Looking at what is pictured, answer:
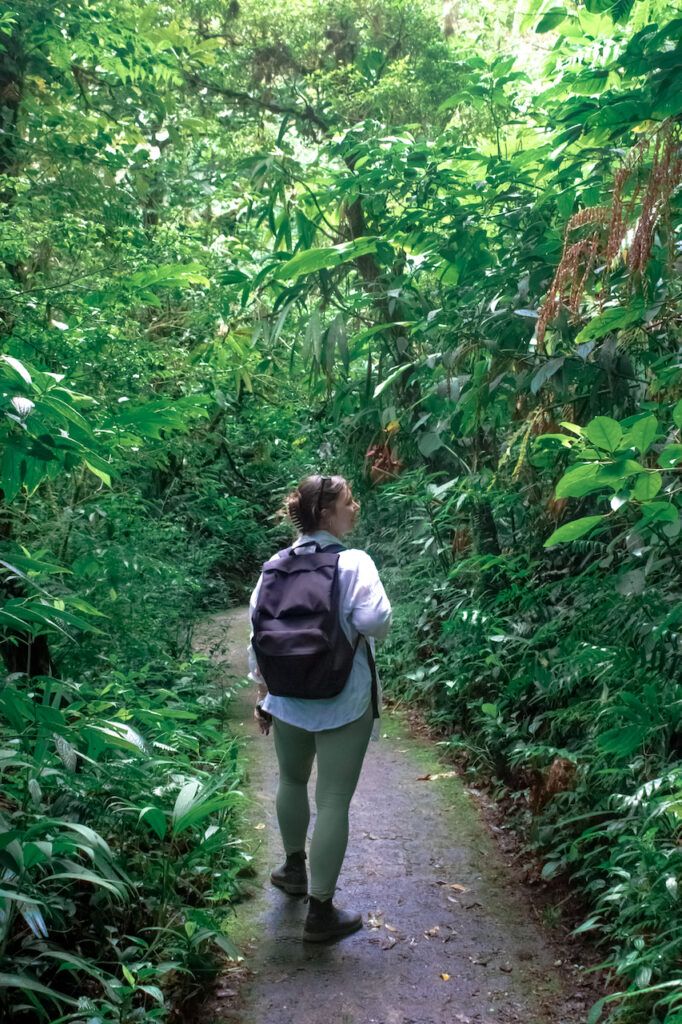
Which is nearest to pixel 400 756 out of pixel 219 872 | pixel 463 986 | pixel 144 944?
pixel 219 872

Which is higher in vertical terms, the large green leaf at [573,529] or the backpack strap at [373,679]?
the large green leaf at [573,529]

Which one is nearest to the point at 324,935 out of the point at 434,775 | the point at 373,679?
the point at 373,679

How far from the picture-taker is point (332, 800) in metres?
3.47

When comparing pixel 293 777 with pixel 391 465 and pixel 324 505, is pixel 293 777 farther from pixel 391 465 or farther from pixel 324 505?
pixel 391 465

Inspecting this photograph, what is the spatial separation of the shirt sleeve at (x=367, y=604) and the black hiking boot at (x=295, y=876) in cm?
116

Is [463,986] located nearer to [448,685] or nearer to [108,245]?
[448,685]

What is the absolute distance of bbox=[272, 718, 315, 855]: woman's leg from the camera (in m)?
3.61

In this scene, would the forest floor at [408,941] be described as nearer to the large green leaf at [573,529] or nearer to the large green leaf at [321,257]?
the large green leaf at [573,529]

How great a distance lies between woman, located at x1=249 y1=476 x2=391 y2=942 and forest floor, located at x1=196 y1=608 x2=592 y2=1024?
196 millimetres

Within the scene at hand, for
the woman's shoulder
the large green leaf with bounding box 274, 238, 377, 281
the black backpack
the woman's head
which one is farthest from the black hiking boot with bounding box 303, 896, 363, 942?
the large green leaf with bounding box 274, 238, 377, 281

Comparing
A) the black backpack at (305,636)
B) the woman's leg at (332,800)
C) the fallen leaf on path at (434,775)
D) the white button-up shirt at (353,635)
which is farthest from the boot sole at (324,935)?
the fallen leaf on path at (434,775)

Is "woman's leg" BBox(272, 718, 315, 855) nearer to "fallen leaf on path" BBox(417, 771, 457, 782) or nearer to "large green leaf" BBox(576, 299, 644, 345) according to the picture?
"fallen leaf on path" BBox(417, 771, 457, 782)

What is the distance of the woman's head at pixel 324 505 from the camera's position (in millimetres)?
3631

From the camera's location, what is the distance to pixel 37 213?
17.4ft
